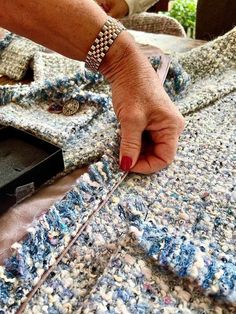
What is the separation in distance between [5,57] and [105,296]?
59 centimetres

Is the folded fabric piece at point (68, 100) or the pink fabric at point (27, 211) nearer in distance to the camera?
the pink fabric at point (27, 211)

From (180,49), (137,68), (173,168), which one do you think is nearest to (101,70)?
(137,68)

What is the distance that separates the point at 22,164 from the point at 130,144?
14cm

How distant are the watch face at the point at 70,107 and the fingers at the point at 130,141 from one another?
121mm

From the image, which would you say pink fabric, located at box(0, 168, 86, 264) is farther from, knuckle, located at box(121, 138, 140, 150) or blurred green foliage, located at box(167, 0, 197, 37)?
blurred green foliage, located at box(167, 0, 197, 37)

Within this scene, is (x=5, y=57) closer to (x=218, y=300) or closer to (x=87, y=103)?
(x=87, y=103)

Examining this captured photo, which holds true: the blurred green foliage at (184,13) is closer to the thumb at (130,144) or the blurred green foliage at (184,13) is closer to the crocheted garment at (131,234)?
the crocheted garment at (131,234)

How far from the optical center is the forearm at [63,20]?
1.95ft

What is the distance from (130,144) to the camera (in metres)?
0.56

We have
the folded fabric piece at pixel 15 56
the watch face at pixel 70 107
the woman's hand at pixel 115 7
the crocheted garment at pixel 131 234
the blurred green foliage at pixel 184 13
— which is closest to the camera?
the crocheted garment at pixel 131 234

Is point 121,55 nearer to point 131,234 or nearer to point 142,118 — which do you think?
point 142,118

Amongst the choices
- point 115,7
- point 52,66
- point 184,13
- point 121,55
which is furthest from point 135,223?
point 184,13

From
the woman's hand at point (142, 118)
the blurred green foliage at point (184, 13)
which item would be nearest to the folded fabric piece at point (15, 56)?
the woman's hand at point (142, 118)

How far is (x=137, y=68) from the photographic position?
1.98ft
